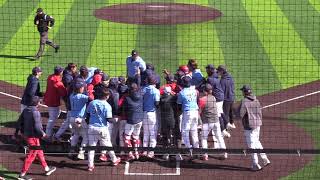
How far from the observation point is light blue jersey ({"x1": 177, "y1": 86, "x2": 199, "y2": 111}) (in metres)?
11.6

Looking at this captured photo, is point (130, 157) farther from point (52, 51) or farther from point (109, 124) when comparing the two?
point (52, 51)

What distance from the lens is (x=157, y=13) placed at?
21.3 meters

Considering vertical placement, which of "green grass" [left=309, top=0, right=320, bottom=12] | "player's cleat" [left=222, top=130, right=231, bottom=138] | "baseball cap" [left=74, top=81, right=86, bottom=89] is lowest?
"player's cleat" [left=222, top=130, right=231, bottom=138]

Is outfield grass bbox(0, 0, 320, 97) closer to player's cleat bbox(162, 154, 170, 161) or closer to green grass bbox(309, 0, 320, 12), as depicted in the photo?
green grass bbox(309, 0, 320, 12)

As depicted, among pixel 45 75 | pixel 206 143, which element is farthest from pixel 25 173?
pixel 45 75

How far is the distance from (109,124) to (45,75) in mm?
4980

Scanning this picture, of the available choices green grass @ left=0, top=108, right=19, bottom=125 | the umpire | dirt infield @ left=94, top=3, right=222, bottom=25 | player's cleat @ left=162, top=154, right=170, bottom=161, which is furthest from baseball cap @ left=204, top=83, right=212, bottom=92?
dirt infield @ left=94, top=3, right=222, bottom=25

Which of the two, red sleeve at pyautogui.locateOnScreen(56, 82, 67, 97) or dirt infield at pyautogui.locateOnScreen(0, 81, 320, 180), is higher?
red sleeve at pyautogui.locateOnScreen(56, 82, 67, 97)

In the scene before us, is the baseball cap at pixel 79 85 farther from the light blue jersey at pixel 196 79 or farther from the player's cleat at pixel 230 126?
the player's cleat at pixel 230 126

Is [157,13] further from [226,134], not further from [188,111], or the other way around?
[188,111]

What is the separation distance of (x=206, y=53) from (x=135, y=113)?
6.74 m

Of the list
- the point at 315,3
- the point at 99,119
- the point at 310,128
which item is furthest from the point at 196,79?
the point at 315,3

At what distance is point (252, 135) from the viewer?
11312mm

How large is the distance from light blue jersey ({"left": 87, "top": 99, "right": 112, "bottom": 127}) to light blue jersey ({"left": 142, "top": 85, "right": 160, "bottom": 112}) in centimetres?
87
